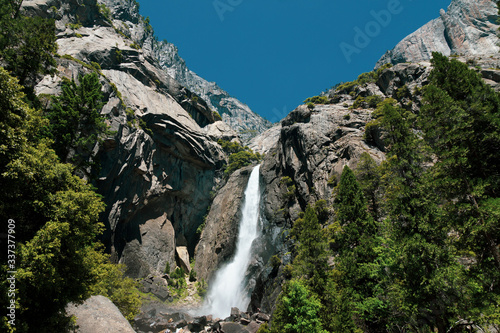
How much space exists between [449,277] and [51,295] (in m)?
20.6

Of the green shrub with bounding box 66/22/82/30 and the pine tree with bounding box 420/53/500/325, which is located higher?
the green shrub with bounding box 66/22/82/30

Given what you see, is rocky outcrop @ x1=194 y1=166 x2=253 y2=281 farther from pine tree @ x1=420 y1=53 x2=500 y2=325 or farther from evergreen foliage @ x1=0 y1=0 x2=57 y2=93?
Answer: pine tree @ x1=420 y1=53 x2=500 y2=325

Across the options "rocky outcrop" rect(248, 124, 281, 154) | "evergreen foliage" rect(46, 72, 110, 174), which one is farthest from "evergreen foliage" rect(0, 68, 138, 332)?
"rocky outcrop" rect(248, 124, 281, 154)

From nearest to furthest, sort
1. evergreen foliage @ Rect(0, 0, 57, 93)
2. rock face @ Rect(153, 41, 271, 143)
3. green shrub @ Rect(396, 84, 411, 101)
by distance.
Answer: evergreen foliage @ Rect(0, 0, 57, 93)
green shrub @ Rect(396, 84, 411, 101)
rock face @ Rect(153, 41, 271, 143)

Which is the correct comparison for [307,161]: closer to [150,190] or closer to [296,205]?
[296,205]

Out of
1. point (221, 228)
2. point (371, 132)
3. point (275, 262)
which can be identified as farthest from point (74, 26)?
point (371, 132)

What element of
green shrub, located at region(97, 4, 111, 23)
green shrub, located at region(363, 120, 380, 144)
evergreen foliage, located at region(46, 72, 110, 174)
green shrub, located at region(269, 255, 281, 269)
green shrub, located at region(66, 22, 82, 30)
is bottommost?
green shrub, located at region(269, 255, 281, 269)

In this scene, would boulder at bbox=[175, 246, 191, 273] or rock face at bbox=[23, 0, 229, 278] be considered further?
boulder at bbox=[175, 246, 191, 273]

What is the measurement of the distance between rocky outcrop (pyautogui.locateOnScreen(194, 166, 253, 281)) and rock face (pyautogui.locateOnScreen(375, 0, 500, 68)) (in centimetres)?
9452

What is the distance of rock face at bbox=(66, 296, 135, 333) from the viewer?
15.7 metres

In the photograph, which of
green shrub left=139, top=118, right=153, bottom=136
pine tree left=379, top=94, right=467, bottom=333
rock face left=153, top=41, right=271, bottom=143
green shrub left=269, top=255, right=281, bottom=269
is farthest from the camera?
rock face left=153, top=41, right=271, bottom=143

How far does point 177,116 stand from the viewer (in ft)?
205

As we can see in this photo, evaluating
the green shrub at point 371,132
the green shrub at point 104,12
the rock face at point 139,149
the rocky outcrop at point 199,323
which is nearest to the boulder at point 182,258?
the rock face at point 139,149

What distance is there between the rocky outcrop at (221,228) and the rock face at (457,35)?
9452 centimetres
